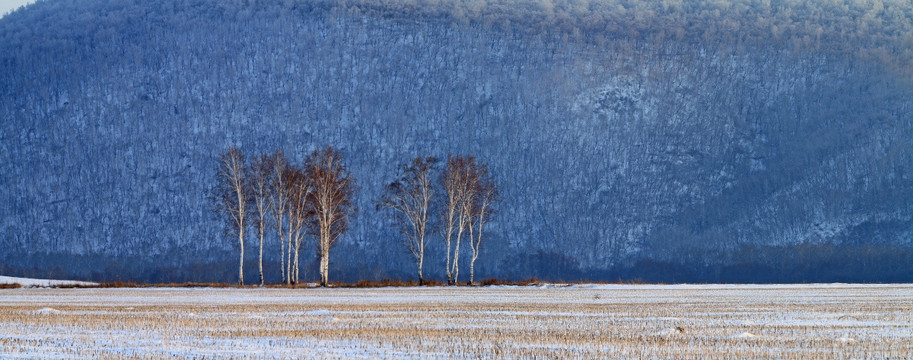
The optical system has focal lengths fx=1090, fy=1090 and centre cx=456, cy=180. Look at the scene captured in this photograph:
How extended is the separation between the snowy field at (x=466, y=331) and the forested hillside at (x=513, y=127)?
79.6m

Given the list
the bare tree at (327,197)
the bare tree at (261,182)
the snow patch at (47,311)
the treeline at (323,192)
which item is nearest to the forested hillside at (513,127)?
the bare tree at (261,182)

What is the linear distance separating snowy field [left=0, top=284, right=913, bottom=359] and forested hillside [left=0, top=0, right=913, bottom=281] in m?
79.6

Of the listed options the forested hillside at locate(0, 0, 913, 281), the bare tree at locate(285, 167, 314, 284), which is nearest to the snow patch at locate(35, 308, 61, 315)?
the bare tree at locate(285, 167, 314, 284)

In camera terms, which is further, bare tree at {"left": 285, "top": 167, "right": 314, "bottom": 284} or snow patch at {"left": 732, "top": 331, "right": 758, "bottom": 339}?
bare tree at {"left": 285, "top": 167, "right": 314, "bottom": 284}

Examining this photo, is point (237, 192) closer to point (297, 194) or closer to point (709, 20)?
point (297, 194)

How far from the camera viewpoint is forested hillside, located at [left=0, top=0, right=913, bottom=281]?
388 feet

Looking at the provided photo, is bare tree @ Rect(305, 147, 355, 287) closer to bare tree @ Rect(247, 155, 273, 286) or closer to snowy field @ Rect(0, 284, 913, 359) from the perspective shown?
bare tree @ Rect(247, 155, 273, 286)

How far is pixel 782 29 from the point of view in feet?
472

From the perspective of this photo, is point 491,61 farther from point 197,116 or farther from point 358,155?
point 197,116

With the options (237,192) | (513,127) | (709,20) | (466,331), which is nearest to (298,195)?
(237,192)

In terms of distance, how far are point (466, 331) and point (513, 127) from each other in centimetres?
11161

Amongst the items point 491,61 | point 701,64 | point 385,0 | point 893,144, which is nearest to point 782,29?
point 701,64

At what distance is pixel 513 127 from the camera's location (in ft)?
437

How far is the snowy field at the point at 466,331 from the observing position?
57.5 ft
